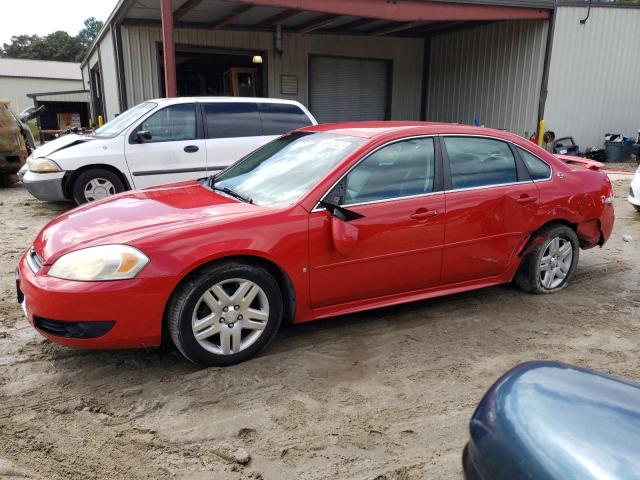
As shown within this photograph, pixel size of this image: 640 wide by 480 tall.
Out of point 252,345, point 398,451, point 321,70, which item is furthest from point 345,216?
point 321,70

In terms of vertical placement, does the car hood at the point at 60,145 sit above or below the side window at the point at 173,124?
below

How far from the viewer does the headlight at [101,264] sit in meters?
3.04

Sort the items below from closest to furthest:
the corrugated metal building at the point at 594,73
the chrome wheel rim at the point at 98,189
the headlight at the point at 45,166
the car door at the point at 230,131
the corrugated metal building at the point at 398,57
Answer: the headlight at the point at 45,166
the chrome wheel rim at the point at 98,189
the car door at the point at 230,131
the corrugated metal building at the point at 398,57
the corrugated metal building at the point at 594,73

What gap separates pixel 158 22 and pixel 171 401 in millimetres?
12408

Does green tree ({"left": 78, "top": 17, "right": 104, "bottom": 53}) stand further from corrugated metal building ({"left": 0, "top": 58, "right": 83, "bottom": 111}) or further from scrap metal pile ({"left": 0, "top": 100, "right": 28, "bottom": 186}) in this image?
scrap metal pile ({"left": 0, "top": 100, "right": 28, "bottom": 186})

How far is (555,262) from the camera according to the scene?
4762 millimetres

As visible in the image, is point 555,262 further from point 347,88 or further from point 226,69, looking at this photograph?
point 226,69

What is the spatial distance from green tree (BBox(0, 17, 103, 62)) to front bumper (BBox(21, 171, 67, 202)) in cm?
8631

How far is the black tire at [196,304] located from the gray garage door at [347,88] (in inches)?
514

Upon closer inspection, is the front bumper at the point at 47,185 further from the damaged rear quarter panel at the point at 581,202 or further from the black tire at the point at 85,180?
the damaged rear quarter panel at the point at 581,202

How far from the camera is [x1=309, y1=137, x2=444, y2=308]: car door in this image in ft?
11.8

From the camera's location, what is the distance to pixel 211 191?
4141 millimetres

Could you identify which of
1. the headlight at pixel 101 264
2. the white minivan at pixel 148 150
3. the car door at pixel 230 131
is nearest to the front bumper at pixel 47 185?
the white minivan at pixel 148 150

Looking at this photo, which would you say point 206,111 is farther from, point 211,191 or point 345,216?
point 345,216
